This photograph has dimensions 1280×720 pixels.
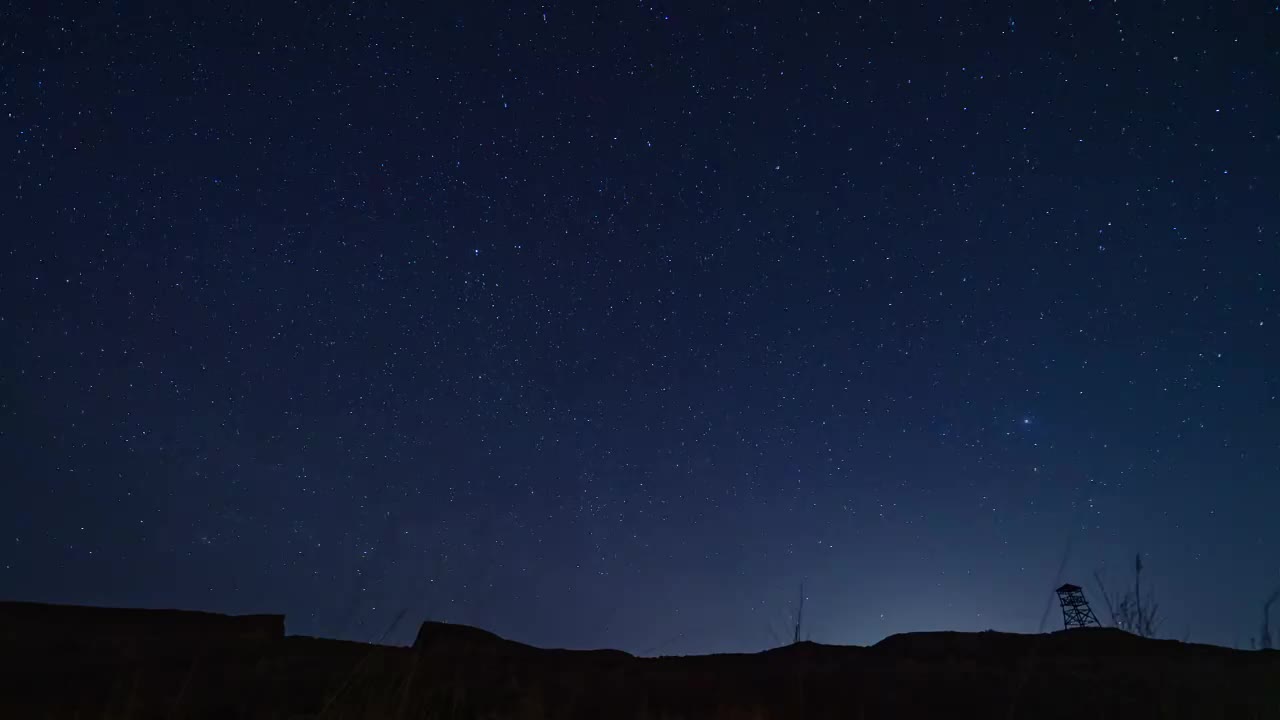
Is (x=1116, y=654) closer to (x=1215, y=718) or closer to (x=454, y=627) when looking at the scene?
(x=1215, y=718)

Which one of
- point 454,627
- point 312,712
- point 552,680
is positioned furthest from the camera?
point 454,627

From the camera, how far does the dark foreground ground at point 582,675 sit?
2984 mm

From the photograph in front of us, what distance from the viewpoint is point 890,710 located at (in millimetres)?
3088

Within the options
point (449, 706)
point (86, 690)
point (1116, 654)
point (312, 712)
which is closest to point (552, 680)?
point (449, 706)

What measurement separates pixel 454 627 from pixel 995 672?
2424mm

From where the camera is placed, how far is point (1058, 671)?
10.5ft

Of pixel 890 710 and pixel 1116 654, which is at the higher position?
pixel 1116 654

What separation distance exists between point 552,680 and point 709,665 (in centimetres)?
72

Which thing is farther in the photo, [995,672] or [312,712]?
[995,672]

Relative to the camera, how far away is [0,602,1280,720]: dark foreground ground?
2984 mm

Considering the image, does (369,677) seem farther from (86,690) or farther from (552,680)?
(86,690)

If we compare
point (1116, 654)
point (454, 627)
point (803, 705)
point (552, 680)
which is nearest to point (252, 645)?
point (454, 627)

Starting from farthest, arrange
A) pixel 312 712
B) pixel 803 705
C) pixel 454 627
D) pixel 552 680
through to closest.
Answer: pixel 454 627 < pixel 552 680 < pixel 803 705 < pixel 312 712

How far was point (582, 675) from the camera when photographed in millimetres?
3383
